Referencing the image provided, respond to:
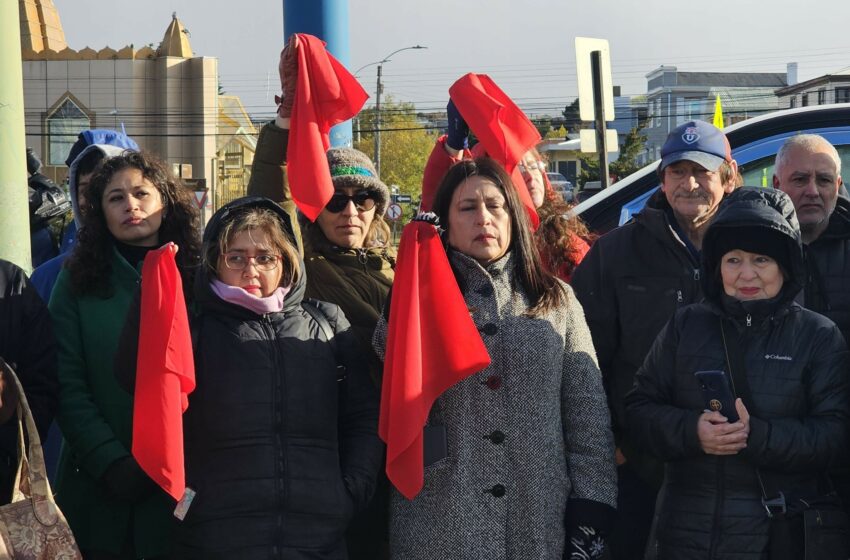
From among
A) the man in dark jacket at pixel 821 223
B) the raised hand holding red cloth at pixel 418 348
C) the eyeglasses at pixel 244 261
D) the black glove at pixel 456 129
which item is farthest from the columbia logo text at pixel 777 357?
the eyeglasses at pixel 244 261

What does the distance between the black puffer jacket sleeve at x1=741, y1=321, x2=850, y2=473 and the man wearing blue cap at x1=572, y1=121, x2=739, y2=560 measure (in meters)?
0.71

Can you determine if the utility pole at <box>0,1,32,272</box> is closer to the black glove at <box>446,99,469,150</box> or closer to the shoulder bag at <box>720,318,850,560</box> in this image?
the black glove at <box>446,99,469,150</box>

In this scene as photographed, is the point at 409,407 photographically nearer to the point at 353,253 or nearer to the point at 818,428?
the point at 353,253

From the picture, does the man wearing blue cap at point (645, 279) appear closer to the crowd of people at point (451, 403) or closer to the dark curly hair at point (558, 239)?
the dark curly hair at point (558, 239)

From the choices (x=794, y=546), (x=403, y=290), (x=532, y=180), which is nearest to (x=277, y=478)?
(x=403, y=290)

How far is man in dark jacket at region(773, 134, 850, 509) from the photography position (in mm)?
4039

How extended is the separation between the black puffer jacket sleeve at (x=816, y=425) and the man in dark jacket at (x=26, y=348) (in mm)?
2129

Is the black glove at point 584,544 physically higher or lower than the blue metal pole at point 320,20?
lower

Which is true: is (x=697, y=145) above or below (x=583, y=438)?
above

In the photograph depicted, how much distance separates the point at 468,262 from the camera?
3.60 m

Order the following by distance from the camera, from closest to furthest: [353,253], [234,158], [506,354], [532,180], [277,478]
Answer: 1. [277,478]
2. [506,354]
3. [353,253]
4. [532,180]
5. [234,158]

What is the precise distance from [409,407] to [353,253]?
93cm

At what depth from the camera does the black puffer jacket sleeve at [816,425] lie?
3344mm

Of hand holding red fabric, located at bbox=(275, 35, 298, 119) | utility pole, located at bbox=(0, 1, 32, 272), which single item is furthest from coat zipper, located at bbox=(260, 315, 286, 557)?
utility pole, located at bbox=(0, 1, 32, 272)
